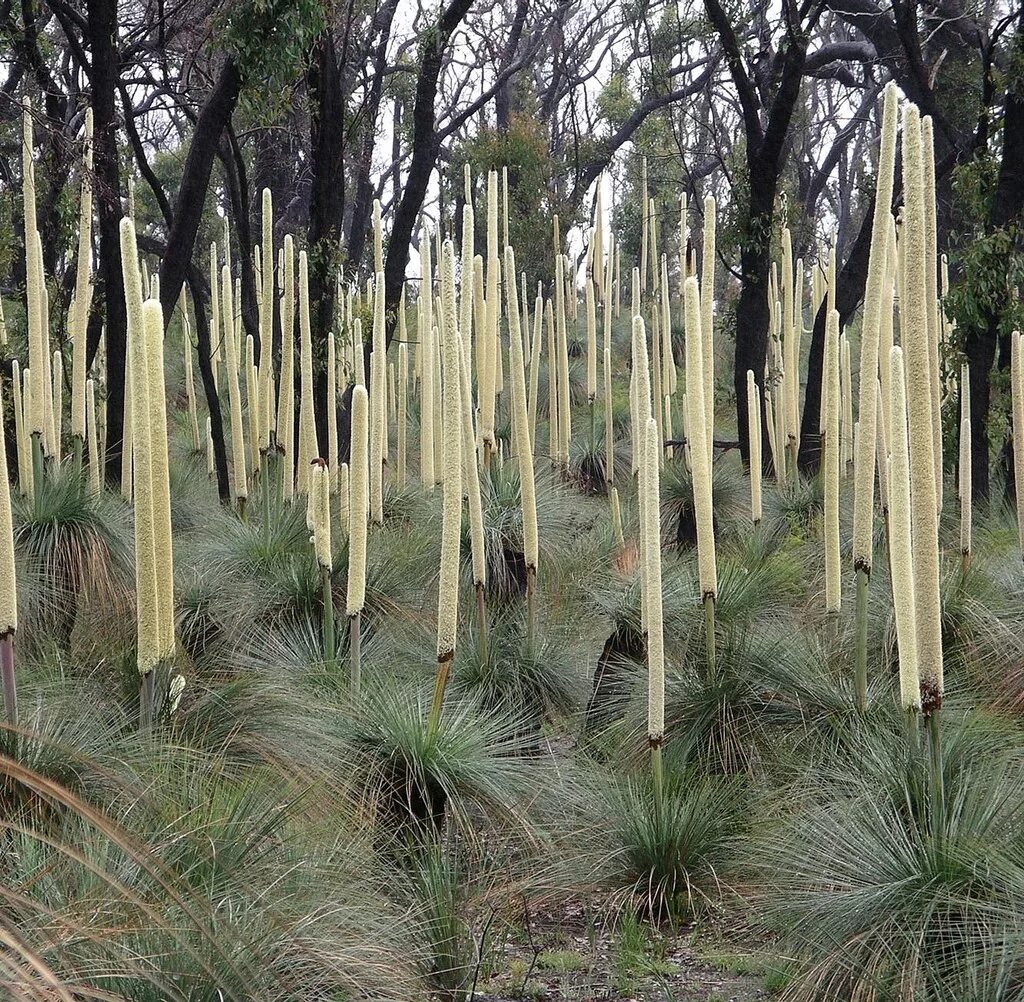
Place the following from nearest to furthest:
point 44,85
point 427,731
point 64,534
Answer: point 427,731
point 64,534
point 44,85

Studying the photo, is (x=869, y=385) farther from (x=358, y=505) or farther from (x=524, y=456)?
(x=358, y=505)

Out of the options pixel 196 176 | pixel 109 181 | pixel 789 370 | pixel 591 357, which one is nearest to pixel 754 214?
pixel 789 370

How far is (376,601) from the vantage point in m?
6.55

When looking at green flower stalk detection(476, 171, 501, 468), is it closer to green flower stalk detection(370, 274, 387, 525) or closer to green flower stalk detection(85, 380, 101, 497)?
green flower stalk detection(370, 274, 387, 525)

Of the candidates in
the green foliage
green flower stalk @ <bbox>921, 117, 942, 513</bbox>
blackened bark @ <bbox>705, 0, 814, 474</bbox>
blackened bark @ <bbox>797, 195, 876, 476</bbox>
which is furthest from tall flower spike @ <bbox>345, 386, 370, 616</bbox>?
the green foliage

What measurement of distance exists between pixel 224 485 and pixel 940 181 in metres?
7.77

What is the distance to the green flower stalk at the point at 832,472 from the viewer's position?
5.10m

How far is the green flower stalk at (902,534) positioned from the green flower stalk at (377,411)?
4040 mm

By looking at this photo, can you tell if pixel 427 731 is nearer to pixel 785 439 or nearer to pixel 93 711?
pixel 93 711

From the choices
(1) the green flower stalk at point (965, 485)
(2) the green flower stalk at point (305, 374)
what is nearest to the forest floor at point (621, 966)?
(1) the green flower stalk at point (965, 485)

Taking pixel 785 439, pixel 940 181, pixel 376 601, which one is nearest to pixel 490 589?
pixel 376 601

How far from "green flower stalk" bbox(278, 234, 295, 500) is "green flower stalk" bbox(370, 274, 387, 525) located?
0.50 metres

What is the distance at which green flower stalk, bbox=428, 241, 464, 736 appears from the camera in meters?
4.53

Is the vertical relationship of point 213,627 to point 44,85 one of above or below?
below
